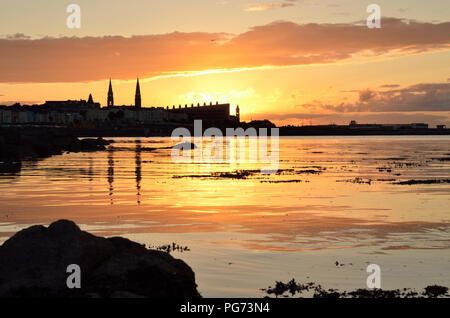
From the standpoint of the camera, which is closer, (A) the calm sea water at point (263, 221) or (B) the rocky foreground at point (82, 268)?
(B) the rocky foreground at point (82, 268)

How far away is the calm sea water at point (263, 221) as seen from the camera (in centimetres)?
1543

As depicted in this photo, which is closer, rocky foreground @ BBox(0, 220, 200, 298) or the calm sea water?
rocky foreground @ BBox(0, 220, 200, 298)

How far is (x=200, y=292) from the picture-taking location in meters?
13.6

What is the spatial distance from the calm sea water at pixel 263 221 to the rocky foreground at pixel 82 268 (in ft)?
3.30

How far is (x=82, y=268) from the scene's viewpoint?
12859 millimetres

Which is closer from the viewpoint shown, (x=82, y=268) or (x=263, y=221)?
(x=82, y=268)

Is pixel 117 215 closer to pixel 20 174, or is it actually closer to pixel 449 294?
pixel 449 294

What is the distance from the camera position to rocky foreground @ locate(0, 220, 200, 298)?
12.3 meters

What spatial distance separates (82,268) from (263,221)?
454 inches

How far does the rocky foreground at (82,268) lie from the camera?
12266 mm

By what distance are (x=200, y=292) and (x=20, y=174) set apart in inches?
1405

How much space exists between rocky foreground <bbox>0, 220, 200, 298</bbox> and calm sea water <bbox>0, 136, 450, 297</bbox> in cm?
100
